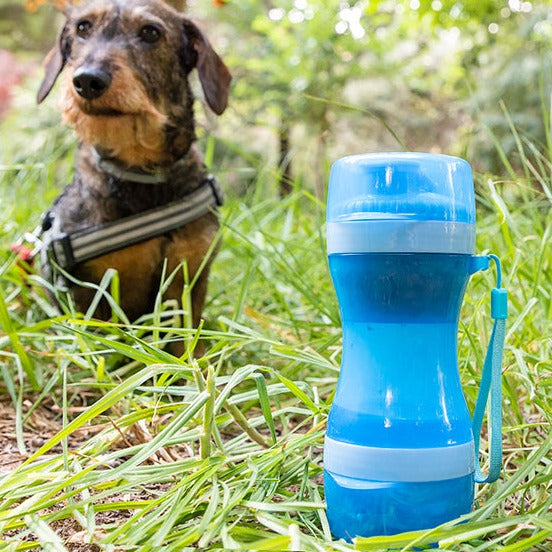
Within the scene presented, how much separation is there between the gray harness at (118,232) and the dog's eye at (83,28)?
1.28 feet

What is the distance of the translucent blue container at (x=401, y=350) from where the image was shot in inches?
36.6

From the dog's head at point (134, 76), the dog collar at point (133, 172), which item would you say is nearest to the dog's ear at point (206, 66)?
the dog's head at point (134, 76)

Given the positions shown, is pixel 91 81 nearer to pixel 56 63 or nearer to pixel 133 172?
pixel 133 172

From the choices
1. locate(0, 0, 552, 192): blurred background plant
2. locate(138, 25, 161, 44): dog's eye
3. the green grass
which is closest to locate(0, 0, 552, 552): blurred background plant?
the green grass

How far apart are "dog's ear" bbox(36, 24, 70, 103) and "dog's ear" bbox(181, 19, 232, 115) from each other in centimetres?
38

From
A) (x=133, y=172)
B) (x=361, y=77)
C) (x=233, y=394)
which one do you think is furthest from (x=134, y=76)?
(x=361, y=77)

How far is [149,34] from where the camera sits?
2.04 metres

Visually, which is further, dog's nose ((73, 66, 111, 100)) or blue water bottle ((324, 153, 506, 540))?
dog's nose ((73, 66, 111, 100))

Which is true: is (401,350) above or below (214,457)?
above

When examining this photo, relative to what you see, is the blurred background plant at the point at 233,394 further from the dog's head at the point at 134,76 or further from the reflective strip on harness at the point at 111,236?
the dog's head at the point at 134,76

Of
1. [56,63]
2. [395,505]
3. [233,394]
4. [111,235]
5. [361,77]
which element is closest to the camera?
[395,505]

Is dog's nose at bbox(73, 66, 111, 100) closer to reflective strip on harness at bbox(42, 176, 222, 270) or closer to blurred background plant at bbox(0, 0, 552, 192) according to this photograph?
reflective strip on harness at bbox(42, 176, 222, 270)

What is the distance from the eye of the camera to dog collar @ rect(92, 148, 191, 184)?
2.05 metres

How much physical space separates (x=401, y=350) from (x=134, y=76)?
1262 millimetres
